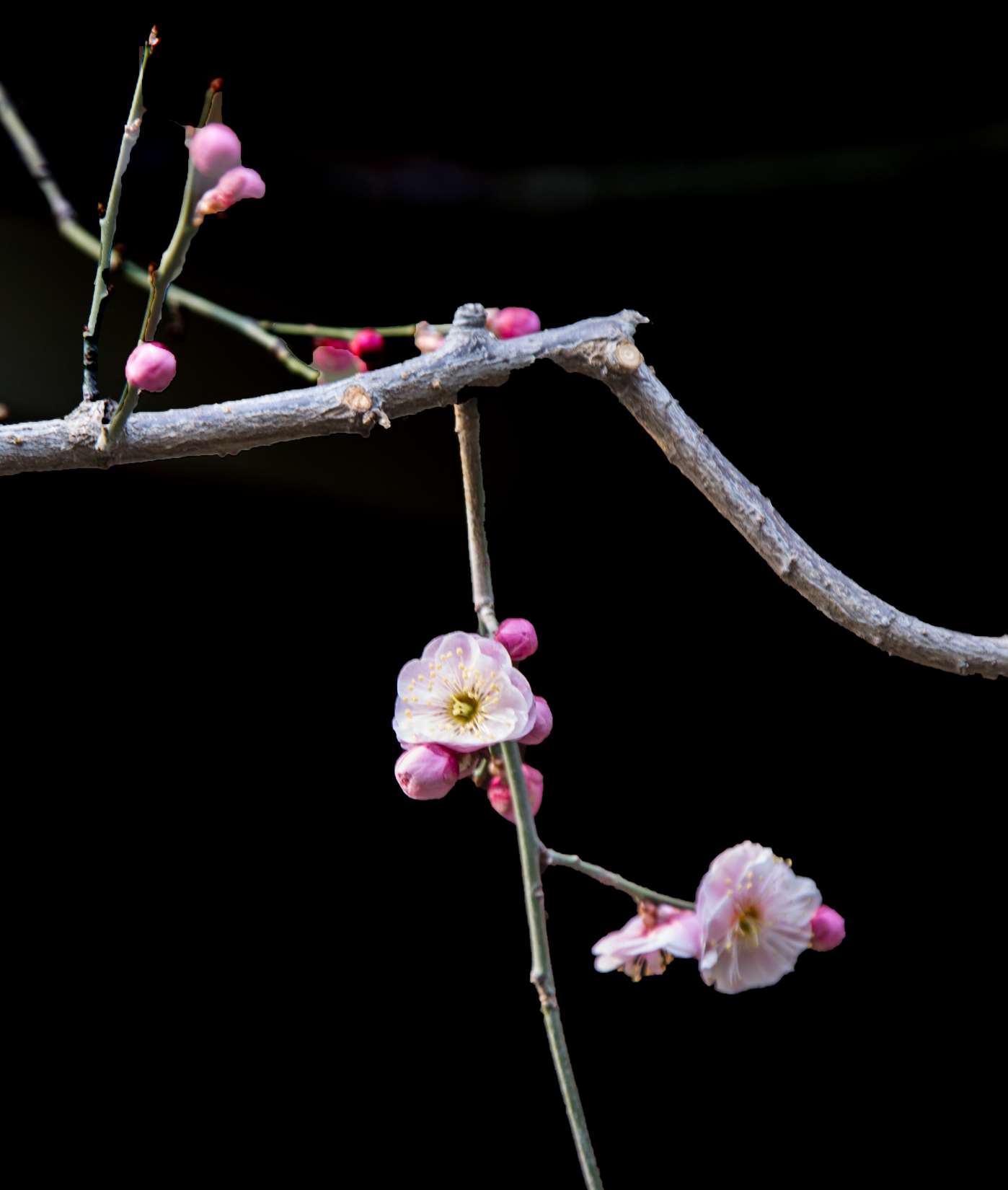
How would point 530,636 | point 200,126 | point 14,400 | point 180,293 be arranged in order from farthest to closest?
point 14,400 → point 180,293 → point 530,636 → point 200,126

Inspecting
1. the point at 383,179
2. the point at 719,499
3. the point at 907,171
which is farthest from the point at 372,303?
the point at 719,499

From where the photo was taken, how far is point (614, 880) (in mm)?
458

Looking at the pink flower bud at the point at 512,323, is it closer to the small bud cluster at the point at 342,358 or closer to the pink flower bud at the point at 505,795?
the small bud cluster at the point at 342,358

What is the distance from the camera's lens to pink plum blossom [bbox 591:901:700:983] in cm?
45

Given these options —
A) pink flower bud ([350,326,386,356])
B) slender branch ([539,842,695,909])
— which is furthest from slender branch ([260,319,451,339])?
slender branch ([539,842,695,909])

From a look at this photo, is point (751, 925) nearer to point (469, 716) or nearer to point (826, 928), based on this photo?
point (826, 928)

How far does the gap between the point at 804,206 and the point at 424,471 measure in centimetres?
37

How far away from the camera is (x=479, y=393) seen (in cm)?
57

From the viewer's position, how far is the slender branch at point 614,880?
1.50 ft

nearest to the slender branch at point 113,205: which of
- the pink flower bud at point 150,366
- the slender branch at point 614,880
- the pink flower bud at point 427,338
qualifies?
the pink flower bud at point 150,366

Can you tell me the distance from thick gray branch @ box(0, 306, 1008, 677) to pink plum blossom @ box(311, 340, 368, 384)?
0.43 ft

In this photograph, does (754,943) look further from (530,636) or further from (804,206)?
(804,206)

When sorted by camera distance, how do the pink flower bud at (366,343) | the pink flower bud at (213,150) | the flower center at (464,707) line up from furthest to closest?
1. the pink flower bud at (366,343)
2. the flower center at (464,707)
3. the pink flower bud at (213,150)

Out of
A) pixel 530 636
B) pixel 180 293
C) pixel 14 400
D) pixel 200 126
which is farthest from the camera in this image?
pixel 14 400
